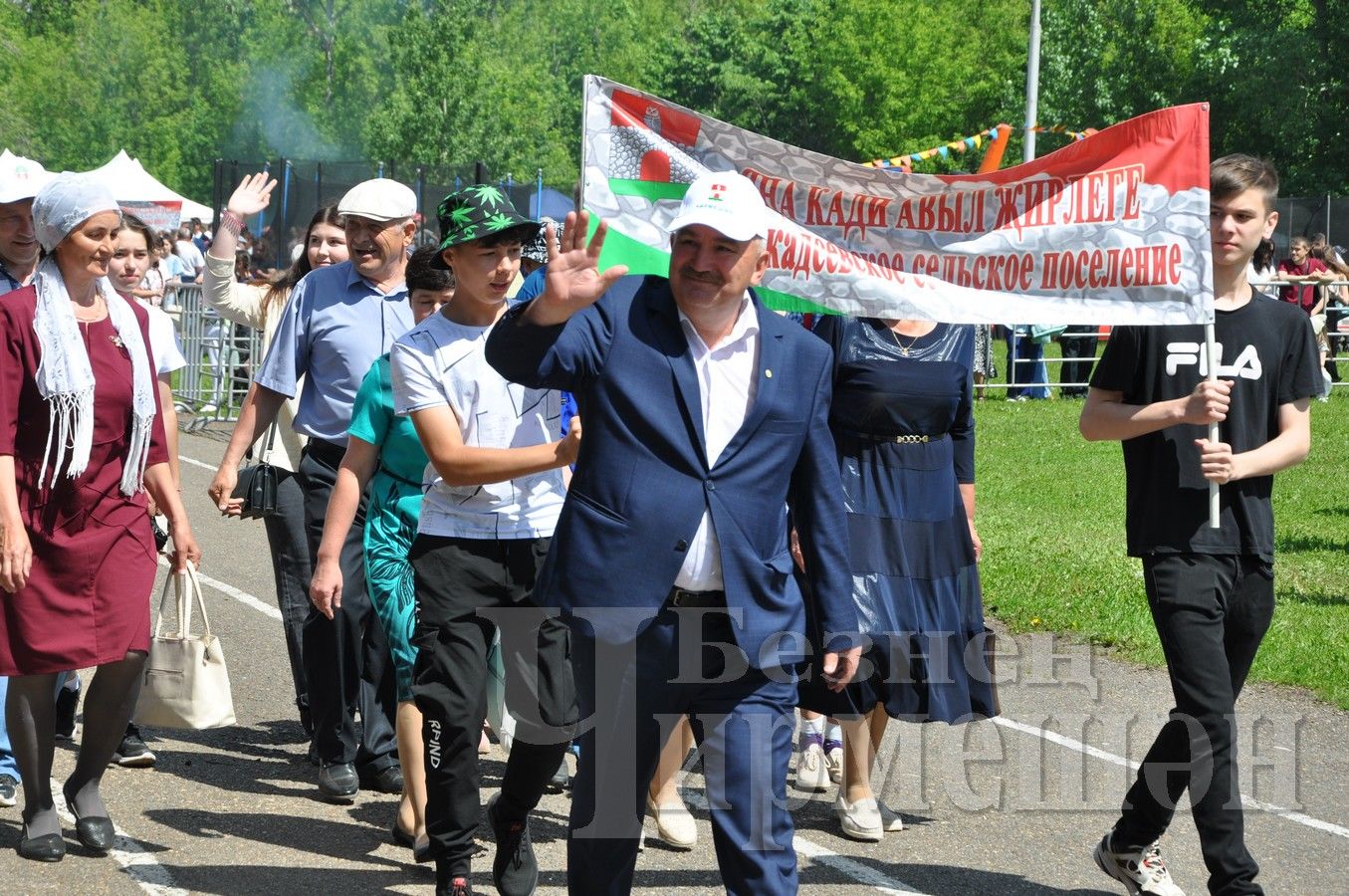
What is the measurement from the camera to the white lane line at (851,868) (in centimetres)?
573

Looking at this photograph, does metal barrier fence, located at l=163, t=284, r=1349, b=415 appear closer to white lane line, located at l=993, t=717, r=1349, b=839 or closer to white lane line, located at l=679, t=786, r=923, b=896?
white lane line, located at l=993, t=717, r=1349, b=839

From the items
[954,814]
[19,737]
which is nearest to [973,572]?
[954,814]

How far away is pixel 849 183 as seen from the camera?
5.73 m

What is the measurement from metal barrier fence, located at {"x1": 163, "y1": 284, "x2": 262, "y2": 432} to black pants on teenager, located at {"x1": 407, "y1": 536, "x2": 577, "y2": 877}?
15.5 meters

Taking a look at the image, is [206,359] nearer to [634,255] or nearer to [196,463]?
[196,463]

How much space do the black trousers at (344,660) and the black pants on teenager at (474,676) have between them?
1401mm

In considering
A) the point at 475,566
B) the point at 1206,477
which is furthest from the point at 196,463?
the point at 1206,477

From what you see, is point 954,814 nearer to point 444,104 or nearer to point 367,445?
point 367,445

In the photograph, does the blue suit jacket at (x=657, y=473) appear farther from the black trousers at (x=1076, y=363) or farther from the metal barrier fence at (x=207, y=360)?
the black trousers at (x=1076, y=363)

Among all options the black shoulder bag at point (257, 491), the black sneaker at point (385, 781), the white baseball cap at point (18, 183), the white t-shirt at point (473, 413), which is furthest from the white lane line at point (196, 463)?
the white t-shirt at point (473, 413)

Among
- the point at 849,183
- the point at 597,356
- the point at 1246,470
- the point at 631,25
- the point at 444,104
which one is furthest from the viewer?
the point at 631,25

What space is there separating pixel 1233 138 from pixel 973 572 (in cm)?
4509

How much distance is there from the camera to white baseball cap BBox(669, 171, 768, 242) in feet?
14.2

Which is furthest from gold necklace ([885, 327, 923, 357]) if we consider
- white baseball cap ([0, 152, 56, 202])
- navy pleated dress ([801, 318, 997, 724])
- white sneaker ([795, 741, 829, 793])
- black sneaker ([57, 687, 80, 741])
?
black sneaker ([57, 687, 80, 741])
